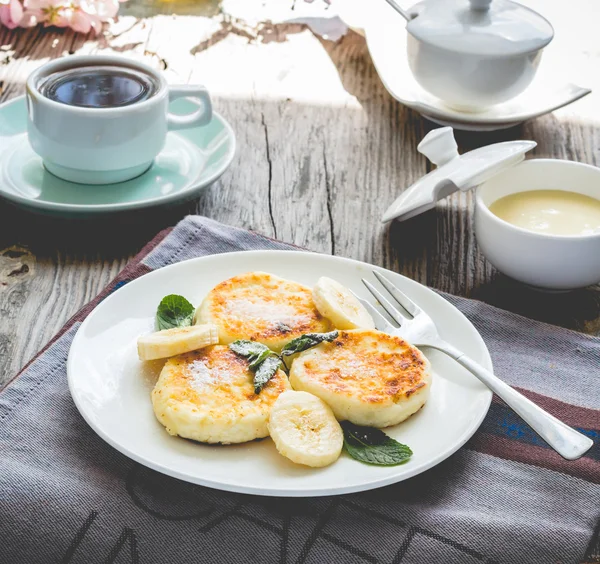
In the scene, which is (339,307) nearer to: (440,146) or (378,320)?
(378,320)

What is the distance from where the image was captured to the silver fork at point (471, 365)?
110cm

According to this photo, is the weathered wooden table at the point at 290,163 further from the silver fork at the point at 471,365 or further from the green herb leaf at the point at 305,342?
the green herb leaf at the point at 305,342

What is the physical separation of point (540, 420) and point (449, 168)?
0.71 m

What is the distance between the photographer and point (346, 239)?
5.78 ft

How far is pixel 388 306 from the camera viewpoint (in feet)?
4.47

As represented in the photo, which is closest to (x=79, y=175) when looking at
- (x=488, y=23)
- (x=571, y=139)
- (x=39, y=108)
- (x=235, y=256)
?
(x=39, y=108)

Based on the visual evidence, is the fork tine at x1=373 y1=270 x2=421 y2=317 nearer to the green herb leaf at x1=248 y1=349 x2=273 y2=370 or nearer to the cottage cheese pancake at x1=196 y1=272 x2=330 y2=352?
the cottage cheese pancake at x1=196 y1=272 x2=330 y2=352

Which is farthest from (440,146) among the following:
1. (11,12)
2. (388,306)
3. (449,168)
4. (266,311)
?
(11,12)

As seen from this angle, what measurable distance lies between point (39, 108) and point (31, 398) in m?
0.71

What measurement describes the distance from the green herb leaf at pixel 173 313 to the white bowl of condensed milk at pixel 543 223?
1.96 ft

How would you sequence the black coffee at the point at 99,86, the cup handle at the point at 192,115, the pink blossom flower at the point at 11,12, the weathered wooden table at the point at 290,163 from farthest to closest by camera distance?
1. the pink blossom flower at the point at 11,12
2. the cup handle at the point at 192,115
3. the black coffee at the point at 99,86
4. the weathered wooden table at the point at 290,163

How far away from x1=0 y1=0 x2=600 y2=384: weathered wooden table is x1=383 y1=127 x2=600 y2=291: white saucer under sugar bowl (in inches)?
3.3

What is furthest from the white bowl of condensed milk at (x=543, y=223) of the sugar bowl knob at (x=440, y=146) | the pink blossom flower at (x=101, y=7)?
the pink blossom flower at (x=101, y=7)

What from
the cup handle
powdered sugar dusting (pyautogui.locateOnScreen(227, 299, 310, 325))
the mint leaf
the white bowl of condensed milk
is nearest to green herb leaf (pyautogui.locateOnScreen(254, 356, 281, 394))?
the mint leaf
